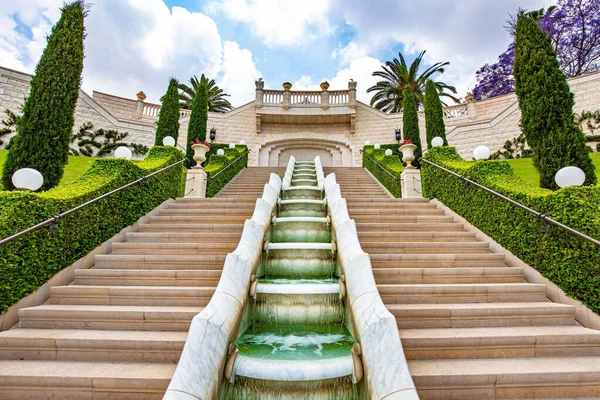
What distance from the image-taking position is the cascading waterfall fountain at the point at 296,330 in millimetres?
2469

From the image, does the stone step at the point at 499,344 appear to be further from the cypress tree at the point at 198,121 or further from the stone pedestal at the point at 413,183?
the cypress tree at the point at 198,121

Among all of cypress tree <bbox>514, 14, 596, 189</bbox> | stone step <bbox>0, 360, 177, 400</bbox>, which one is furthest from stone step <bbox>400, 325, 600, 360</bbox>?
cypress tree <bbox>514, 14, 596, 189</bbox>

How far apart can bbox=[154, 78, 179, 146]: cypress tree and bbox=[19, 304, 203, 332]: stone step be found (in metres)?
11.5

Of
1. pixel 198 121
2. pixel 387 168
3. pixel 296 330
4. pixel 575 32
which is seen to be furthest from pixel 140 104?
pixel 575 32

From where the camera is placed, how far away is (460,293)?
3.89m

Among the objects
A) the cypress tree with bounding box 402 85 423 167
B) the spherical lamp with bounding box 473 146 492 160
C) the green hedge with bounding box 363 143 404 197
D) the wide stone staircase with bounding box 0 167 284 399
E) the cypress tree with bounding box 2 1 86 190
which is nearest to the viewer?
the wide stone staircase with bounding box 0 167 284 399

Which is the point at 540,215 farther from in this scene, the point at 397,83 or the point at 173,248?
the point at 397,83

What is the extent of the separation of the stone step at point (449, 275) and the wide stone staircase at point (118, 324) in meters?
2.42

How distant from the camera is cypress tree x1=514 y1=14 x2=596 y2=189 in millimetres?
7031

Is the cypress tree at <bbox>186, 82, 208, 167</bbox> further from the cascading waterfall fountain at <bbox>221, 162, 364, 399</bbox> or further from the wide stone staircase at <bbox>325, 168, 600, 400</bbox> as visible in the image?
the wide stone staircase at <bbox>325, 168, 600, 400</bbox>

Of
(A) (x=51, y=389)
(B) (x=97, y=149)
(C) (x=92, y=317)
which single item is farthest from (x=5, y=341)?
(B) (x=97, y=149)

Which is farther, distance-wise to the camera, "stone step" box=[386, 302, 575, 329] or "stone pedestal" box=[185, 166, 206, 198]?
"stone pedestal" box=[185, 166, 206, 198]

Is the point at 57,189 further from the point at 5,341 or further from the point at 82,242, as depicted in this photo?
the point at 5,341

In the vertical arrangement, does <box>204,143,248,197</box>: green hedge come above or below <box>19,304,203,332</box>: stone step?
above
